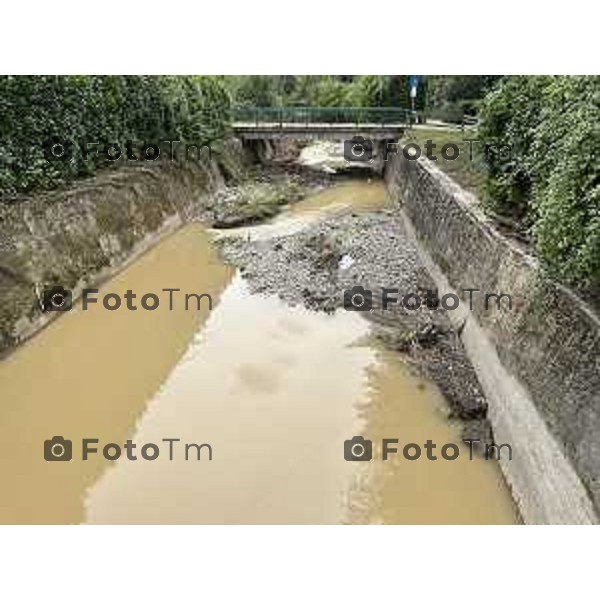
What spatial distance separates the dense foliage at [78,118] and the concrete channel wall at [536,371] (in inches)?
411

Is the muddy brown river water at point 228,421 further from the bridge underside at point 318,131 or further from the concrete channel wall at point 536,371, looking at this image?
the bridge underside at point 318,131

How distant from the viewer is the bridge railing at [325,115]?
39344mm

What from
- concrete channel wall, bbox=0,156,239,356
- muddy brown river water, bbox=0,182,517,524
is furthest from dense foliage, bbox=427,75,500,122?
muddy brown river water, bbox=0,182,517,524

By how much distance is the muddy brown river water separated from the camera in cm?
1028

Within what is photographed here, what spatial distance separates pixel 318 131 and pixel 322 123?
9.70ft

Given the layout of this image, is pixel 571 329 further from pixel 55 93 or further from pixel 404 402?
pixel 55 93

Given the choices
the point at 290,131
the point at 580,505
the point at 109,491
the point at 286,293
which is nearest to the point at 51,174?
the point at 286,293

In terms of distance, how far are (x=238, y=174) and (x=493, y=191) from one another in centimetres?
2075

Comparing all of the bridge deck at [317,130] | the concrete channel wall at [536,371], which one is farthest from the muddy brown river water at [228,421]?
the bridge deck at [317,130]

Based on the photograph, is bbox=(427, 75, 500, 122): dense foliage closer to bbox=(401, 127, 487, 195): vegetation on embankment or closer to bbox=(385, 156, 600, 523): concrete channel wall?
bbox=(401, 127, 487, 195): vegetation on embankment

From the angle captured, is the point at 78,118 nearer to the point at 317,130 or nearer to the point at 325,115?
the point at 317,130

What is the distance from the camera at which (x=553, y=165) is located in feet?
40.1

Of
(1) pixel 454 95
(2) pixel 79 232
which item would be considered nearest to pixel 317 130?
(1) pixel 454 95

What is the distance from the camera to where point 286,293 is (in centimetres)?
1839
